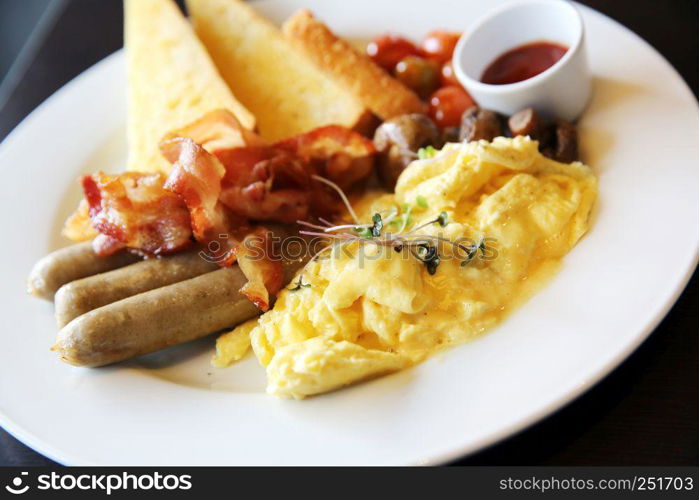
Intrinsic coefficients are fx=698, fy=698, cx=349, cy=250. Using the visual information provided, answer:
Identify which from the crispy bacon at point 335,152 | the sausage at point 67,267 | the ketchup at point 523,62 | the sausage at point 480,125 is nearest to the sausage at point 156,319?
the sausage at point 67,267

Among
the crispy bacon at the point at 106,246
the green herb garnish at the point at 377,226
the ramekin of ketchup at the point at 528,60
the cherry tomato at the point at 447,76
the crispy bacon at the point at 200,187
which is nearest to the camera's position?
the green herb garnish at the point at 377,226

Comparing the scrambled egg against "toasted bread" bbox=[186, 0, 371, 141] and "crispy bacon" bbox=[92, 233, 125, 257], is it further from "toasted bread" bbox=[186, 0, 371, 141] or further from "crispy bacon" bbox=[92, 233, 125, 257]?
"toasted bread" bbox=[186, 0, 371, 141]

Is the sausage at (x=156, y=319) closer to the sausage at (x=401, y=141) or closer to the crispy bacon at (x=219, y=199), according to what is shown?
the crispy bacon at (x=219, y=199)

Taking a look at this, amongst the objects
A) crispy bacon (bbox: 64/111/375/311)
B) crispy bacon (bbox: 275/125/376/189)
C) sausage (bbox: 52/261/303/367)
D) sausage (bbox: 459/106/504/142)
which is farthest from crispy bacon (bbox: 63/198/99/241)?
sausage (bbox: 459/106/504/142)

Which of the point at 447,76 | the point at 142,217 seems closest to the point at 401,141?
the point at 447,76

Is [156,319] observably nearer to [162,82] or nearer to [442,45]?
[162,82]

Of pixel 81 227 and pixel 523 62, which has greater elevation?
pixel 523 62

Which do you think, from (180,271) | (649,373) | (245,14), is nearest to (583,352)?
(649,373)
